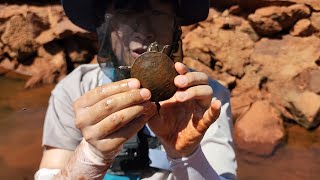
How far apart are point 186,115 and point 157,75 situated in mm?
199

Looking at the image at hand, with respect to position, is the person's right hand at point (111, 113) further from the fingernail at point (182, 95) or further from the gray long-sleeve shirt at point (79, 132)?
the gray long-sleeve shirt at point (79, 132)

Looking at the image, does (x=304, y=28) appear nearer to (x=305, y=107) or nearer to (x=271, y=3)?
(x=271, y=3)

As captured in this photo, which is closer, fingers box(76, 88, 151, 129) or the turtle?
fingers box(76, 88, 151, 129)

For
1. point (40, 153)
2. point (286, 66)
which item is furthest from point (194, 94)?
point (286, 66)

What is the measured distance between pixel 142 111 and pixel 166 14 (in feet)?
2.24

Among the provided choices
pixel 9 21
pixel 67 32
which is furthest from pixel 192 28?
pixel 9 21

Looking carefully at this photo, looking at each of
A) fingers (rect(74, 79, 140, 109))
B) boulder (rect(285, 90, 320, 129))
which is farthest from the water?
fingers (rect(74, 79, 140, 109))

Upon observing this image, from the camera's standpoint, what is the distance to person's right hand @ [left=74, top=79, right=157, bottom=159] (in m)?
1.47

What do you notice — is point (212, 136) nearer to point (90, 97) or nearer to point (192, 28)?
point (90, 97)

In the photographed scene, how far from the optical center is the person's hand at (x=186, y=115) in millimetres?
1565

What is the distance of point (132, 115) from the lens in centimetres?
149

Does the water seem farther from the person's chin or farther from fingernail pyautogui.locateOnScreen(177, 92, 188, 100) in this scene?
fingernail pyautogui.locateOnScreen(177, 92, 188, 100)

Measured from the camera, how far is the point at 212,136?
2.06m

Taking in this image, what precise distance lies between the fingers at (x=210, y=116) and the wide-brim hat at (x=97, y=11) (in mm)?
751
